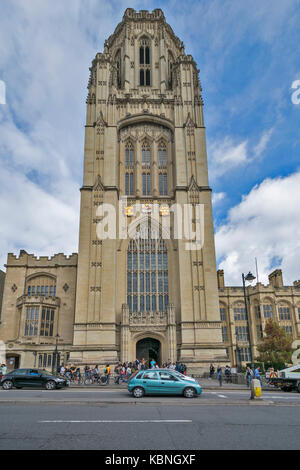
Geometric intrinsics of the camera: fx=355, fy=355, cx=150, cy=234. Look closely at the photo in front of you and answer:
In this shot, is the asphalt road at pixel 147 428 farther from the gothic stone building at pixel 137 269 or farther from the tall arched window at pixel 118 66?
the tall arched window at pixel 118 66

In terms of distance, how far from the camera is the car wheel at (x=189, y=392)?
49.8 feet

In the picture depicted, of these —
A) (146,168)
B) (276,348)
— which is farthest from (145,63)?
(276,348)

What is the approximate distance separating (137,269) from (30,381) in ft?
62.2

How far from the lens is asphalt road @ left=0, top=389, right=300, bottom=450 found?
6.57 m

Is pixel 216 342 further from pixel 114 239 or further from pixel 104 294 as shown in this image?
pixel 114 239

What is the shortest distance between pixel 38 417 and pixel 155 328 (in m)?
24.9

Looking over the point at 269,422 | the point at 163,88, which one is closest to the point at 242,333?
the point at 163,88

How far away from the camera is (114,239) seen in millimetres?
35938

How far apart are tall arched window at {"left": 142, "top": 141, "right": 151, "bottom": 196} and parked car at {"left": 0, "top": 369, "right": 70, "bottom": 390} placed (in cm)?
2494

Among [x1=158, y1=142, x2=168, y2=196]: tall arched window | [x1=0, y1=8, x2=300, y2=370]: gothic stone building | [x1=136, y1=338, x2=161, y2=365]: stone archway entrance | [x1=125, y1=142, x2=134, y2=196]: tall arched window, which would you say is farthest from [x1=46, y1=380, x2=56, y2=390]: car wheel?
[x1=158, y1=142, x2=168, y2=196]: tall arched window

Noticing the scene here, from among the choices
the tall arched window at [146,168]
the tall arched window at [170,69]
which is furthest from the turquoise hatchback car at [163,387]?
the tall arched window at [170,69]

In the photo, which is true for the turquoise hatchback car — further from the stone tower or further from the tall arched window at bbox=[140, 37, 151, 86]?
the tall arched window at bbox=[140, 37, 151, 86]

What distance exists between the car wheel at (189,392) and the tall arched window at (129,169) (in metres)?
27.9

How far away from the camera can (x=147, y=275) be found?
37.1 meters
